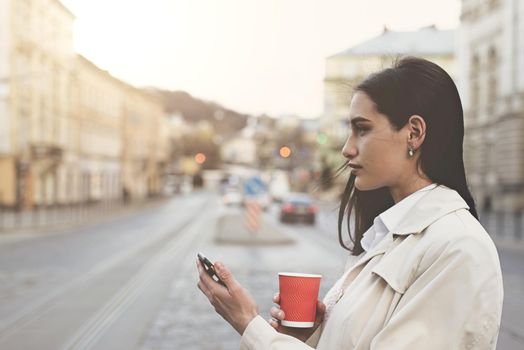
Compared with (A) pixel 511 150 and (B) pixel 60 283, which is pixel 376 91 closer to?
(B) pixel 60 283

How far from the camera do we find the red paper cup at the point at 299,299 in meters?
2.19

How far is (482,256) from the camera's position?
179cm

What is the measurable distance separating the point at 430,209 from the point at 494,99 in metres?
43.6

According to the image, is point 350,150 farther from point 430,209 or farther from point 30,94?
point 30,94

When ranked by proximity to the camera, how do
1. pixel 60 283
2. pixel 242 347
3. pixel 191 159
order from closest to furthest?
pixel 242 347, pixel 60 283, pixel 191 159

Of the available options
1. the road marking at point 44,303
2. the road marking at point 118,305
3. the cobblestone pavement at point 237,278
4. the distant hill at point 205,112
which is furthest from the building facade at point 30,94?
the distant hill at point 205,112

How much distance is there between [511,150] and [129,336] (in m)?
34.9

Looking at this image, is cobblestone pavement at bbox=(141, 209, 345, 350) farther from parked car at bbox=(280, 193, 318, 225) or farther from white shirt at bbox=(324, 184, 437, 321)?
parked car at bbox=(280, 193, 318, 225)

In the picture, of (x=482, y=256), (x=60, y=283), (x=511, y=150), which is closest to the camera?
(x=482, y=256)

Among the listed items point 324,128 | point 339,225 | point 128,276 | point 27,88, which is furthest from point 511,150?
point 339,225

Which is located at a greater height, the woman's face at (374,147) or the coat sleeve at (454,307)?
the woman's face at (374,147)

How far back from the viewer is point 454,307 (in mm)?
1765

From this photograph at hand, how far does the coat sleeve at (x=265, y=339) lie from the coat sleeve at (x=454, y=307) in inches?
9.4

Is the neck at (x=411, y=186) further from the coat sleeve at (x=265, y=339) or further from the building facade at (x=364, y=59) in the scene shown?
the coat sleeve at (x=265, y=339)
